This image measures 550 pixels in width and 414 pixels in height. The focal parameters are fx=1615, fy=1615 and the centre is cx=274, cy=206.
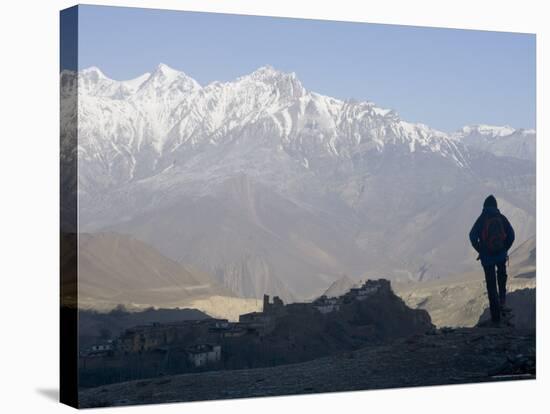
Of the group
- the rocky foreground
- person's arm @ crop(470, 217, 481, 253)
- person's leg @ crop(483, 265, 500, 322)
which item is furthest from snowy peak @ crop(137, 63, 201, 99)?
person's leg @ crop(483, 265, 500, 322)

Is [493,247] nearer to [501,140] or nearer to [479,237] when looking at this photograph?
[479,237]

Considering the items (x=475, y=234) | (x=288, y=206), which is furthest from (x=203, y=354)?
(x=475, y=234)

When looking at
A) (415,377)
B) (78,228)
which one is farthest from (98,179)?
(415,377)

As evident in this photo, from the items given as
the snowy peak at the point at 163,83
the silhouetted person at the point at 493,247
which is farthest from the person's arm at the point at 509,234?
the snowy peak at the point at 163,83

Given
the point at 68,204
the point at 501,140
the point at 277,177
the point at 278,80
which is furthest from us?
the point at 501,140

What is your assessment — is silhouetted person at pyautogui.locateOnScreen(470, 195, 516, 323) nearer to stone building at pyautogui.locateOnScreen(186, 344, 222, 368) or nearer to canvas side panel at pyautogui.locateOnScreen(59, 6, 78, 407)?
stone building at pyautogui.locateOnScreen(186, 344, 222, 368)

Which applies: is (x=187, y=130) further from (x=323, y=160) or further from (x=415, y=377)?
(x=415, y=377)
